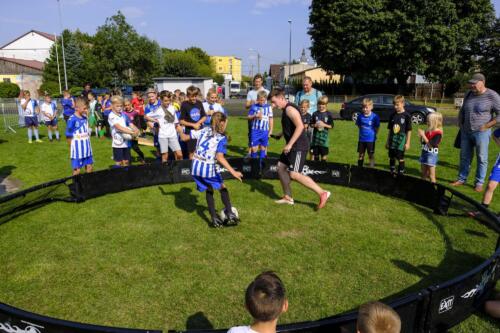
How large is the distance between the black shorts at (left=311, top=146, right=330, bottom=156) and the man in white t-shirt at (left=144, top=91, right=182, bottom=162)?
3363 mm

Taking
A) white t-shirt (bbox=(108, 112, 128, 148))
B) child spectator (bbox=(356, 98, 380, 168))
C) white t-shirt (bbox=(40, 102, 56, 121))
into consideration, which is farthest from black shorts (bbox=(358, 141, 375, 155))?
white t-shirt (bbox=(40, 102, 56, 121))

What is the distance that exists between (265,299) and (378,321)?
693mm

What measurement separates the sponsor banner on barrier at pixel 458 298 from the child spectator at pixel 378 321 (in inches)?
45.9

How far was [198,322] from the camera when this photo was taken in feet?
11.6

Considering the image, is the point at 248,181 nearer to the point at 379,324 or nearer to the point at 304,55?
the point at 379,324

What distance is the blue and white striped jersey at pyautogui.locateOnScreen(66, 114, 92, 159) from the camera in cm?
732

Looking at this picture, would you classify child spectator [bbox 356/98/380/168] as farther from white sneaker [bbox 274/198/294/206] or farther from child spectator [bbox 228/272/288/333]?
child spectator [bbox 228/272/288/333]

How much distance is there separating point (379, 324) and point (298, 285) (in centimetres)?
206

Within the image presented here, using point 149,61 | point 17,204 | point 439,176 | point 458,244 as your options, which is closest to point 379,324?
point 458,244

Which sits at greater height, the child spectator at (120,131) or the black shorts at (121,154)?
the child spectator at (120,131)

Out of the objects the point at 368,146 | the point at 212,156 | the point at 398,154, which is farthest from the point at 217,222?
the point at 398,154

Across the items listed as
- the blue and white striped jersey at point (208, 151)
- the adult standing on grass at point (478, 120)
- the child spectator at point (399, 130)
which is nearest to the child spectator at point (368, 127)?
the child spectator at point (399, 130)

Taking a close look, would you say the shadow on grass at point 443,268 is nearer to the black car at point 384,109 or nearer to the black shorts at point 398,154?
the black shorts at point 398,154

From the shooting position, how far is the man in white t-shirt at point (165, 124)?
28.2 ft
